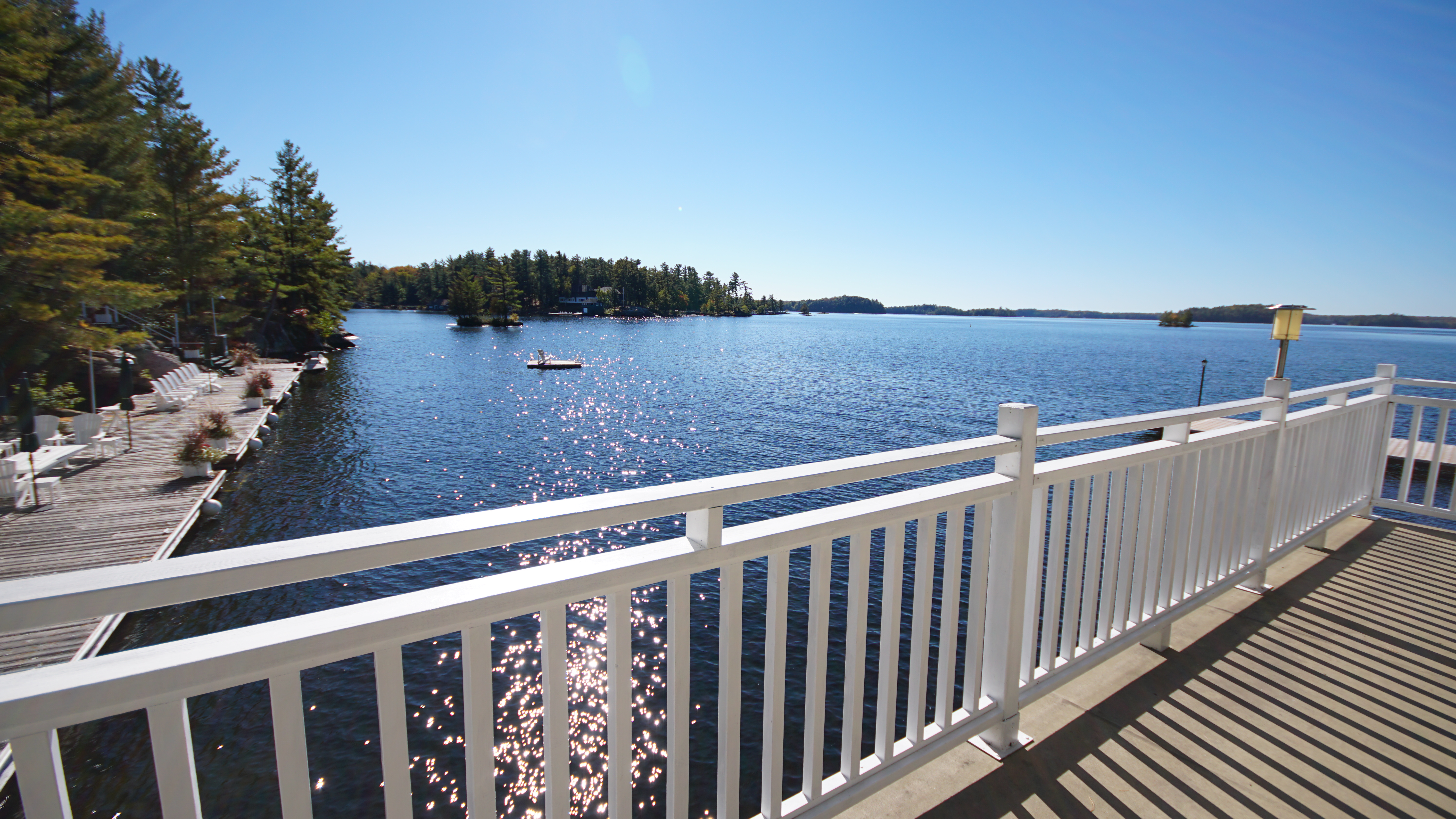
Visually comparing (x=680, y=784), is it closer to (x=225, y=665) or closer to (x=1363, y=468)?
(x=225, y=665)

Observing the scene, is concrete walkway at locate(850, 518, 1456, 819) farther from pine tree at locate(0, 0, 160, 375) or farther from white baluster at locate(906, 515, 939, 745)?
pine tree at locate(0, 0, 160, 375)

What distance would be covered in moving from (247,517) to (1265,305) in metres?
15.3

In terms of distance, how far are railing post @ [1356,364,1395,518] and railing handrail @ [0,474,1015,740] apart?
5.38 metres

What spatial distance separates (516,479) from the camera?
14695 millimetres

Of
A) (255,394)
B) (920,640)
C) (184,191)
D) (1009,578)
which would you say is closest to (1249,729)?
(1009,578)

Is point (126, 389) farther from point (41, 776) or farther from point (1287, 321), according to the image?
point (1287, 321)

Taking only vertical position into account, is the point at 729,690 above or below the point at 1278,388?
below

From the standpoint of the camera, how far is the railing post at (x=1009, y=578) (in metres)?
2.04

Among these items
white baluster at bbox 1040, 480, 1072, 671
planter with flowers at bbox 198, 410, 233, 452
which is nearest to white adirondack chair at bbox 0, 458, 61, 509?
planter with flowers at bbox 198, 410, 233, 452

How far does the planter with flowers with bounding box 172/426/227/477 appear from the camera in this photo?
11070mm

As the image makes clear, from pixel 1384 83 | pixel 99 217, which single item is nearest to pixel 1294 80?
pixel 1384 83

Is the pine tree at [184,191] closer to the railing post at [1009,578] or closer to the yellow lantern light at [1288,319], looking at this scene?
the railing post at [1009,578]

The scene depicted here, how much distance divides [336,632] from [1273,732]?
3353 mm

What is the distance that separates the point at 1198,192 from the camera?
34.2 metres
